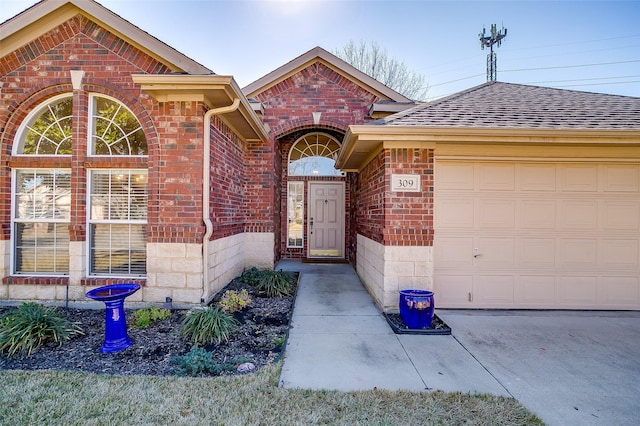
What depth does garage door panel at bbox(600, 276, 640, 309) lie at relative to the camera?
5.27 m

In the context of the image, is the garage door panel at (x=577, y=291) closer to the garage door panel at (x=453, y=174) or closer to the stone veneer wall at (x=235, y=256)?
the garage door panel at (x=453, y=174)

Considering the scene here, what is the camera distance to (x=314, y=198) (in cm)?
995

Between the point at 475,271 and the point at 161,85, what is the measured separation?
5.75 meters

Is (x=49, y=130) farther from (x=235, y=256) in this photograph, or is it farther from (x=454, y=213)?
(x=454, y=213)

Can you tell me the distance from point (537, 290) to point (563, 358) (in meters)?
1.94

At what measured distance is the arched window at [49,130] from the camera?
5.36 m

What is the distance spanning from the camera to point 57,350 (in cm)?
364

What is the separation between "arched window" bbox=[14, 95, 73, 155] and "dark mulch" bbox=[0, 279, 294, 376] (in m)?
2.68

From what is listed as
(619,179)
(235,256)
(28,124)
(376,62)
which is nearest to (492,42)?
(376,62)

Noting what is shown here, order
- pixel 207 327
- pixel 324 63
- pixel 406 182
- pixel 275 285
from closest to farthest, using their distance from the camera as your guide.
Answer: pixel 207 327 → pixel 406 182 → pixel 275 285 → pixel 324 63

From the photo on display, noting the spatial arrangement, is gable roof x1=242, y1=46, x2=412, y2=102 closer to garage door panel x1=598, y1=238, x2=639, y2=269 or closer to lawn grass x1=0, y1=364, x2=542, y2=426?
garage door panel x1=598, y1=238, x2=639, y2=269

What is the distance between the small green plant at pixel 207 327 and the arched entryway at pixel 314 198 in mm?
5864

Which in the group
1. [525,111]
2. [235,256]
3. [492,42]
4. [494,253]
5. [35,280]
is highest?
[492,42]

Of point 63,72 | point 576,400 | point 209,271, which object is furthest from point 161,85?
point 576,400
